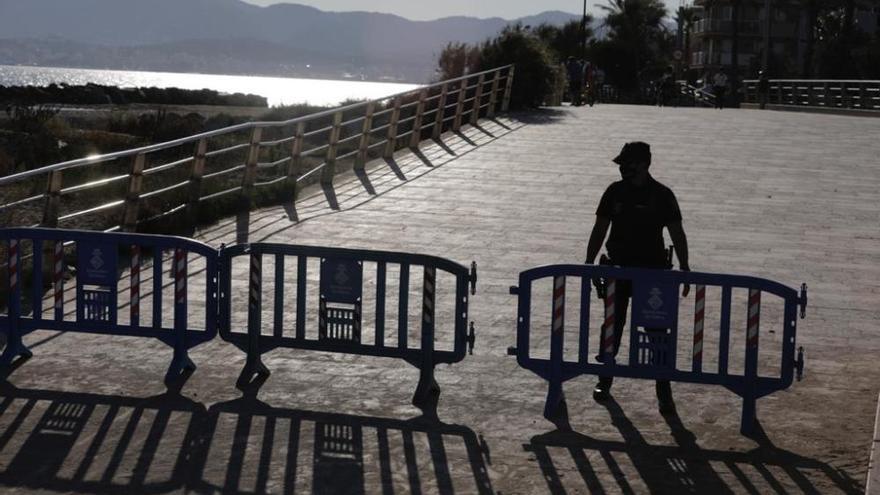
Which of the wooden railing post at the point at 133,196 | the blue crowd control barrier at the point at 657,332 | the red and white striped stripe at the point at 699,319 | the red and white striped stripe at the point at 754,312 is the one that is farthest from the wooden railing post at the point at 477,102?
the red and white striped stripe at the point at 754,312

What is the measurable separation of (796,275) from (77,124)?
40.1 metres

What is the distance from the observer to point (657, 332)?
27.3 feet

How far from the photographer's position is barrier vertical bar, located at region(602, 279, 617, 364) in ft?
27.1

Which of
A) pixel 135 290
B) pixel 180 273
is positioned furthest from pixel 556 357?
pixel 135 290

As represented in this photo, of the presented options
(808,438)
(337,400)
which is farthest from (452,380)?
(808,438)

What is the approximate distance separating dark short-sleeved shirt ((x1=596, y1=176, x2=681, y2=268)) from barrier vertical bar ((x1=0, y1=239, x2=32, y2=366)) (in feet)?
12.7

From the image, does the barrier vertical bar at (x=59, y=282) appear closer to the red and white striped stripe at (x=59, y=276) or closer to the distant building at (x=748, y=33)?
the red and white striped stripe at (x=59, y=276)

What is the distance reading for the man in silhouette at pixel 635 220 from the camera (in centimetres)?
863

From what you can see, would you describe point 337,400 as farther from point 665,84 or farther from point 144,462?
point 665,84

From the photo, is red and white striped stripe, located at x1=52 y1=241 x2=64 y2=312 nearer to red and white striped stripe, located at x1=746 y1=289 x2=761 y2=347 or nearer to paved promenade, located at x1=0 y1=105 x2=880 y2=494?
paved promenade, located at x1=0 y1=105 x2=880 y2=494

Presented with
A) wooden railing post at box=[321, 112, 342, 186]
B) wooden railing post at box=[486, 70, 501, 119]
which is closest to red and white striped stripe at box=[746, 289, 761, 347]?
wooden railing post at box=[321, 112, 342, 186]

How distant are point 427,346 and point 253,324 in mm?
1154

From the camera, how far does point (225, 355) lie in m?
9.82

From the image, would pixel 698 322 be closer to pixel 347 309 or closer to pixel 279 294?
pixel 347 309
